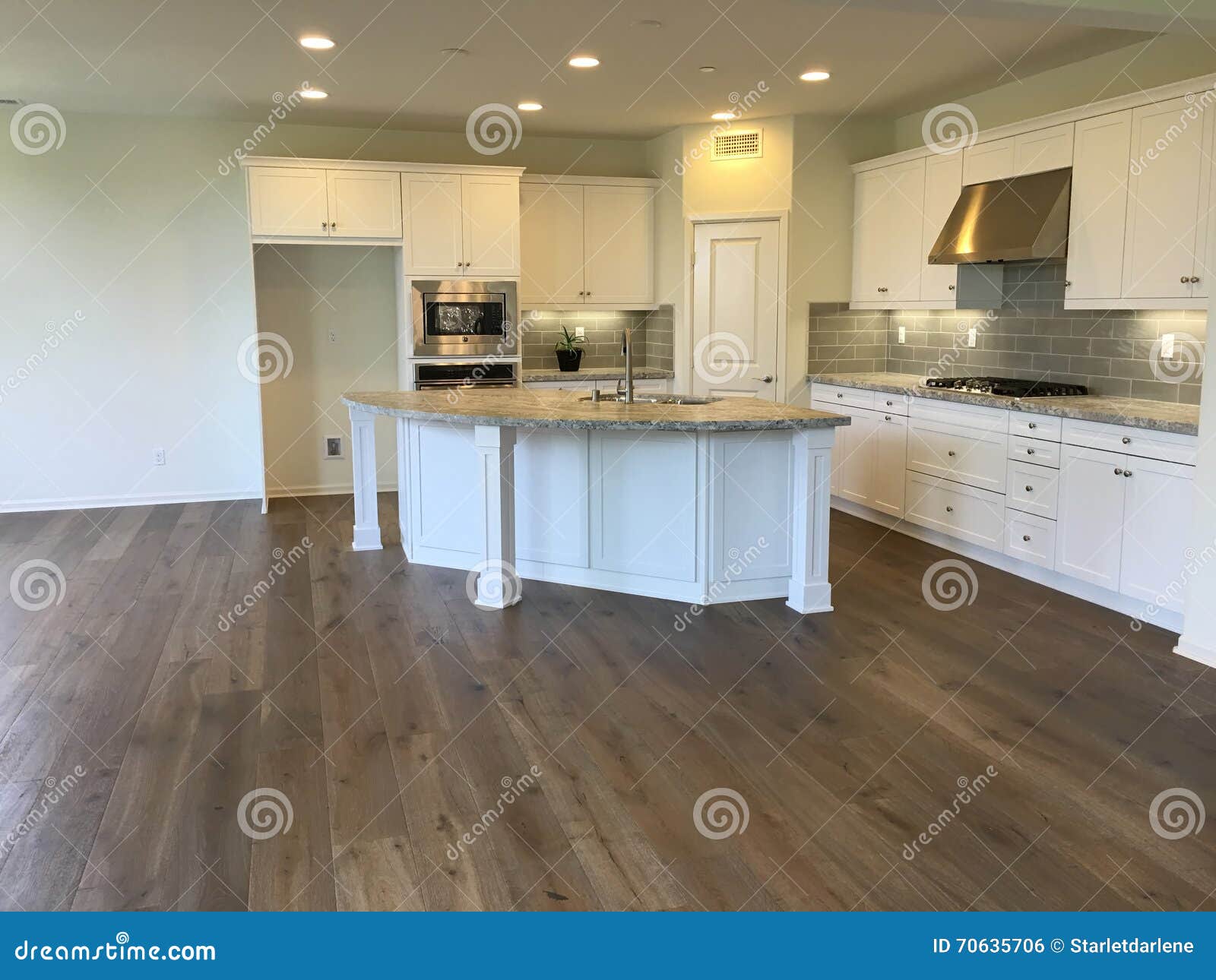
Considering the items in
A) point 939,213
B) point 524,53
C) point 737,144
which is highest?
point 524,53

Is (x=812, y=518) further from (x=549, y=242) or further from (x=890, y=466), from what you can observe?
(x=549, y=242)

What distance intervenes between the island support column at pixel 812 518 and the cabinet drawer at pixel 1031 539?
1121 mm

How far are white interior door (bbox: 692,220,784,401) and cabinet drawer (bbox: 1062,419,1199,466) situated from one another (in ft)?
8.34

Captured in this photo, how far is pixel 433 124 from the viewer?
689 cm

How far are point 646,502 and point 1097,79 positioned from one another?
3.16 metres

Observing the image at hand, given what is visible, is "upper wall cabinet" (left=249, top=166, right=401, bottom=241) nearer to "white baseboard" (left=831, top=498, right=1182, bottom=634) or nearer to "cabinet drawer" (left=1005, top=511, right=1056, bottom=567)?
"white baseboard" (left=831, top=498, right=1182, bottom=634)

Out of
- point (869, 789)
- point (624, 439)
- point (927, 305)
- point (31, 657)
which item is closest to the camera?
point (869, 789)

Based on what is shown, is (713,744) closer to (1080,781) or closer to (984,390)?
(1080,781)

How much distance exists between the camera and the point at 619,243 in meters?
7.52

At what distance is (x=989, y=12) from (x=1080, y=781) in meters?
2.63

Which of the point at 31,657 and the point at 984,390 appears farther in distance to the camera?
the point at 984,390

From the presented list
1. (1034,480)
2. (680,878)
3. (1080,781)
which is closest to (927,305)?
(1034,480)

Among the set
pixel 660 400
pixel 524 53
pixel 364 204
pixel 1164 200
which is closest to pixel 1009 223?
pixel 1164 200

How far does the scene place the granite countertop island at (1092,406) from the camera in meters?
4.24
